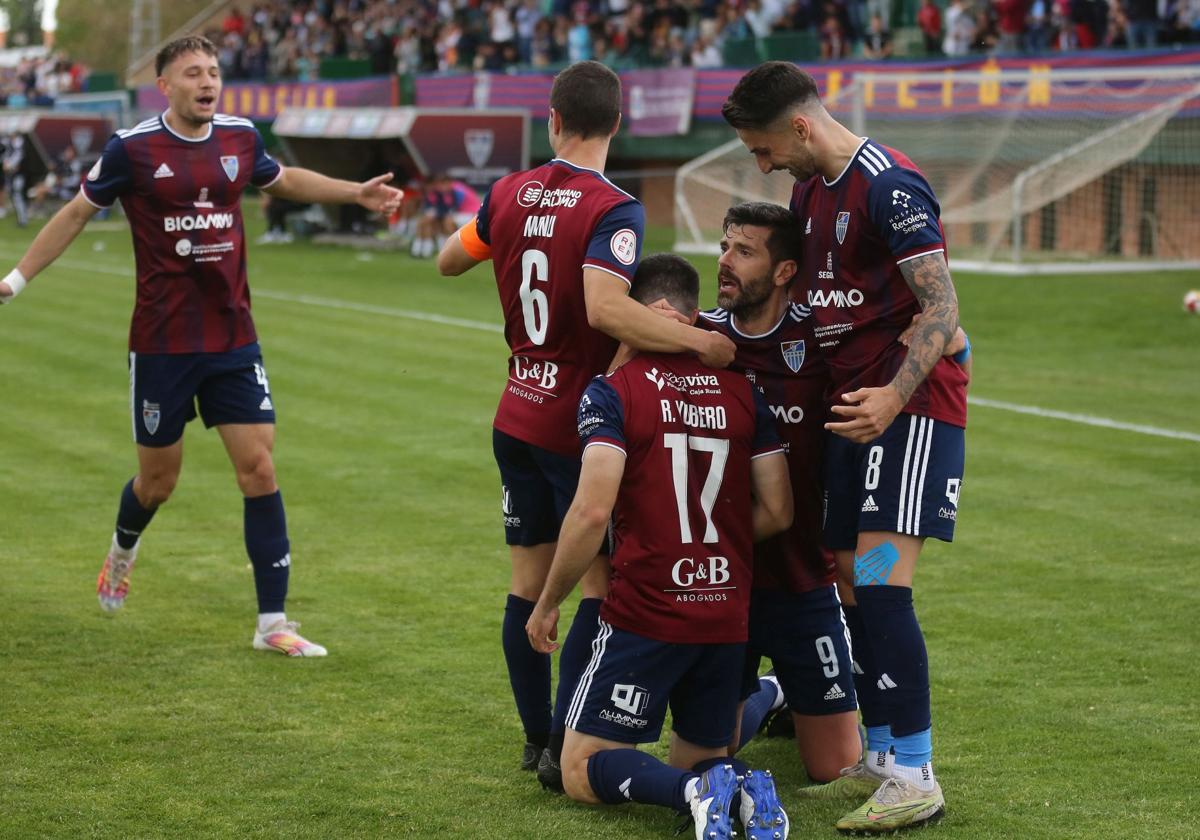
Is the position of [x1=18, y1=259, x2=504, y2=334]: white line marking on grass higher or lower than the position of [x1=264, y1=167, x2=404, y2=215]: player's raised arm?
lower

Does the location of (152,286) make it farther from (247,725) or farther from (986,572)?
(986,572)

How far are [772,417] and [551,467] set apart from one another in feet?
2.47

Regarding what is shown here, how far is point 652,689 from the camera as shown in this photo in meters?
4.70

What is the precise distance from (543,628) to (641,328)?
945 mm

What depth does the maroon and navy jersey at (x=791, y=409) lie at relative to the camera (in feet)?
16.7

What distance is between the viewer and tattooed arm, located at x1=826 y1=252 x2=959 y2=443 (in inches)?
175

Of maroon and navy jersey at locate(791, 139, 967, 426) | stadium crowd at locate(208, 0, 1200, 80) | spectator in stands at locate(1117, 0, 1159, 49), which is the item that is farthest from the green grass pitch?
stadium crowd at locate(208, 0, 1200, 80)

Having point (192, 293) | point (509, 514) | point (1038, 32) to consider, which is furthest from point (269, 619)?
point (1038, 32)

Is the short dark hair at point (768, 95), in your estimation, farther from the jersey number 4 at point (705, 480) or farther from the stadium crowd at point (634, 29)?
the stadium crowd at point (634, 29)

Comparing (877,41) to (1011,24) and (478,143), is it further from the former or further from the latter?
(478,143)

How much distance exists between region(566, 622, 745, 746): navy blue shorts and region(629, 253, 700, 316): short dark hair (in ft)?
3.34

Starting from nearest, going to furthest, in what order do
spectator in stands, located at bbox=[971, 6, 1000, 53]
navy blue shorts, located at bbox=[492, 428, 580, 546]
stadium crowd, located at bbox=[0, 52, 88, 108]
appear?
navy blue shorts, located at bbox=[492, 428, 580, 546] → spectator in stands, located at bbox=[971, 6, 1000, 53] → stadium crowd, located at bbox=[0, 52, 88, 108]

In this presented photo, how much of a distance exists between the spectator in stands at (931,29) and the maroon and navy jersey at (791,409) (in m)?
22.1

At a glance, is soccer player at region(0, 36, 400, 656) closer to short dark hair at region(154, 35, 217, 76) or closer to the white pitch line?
short dark hair at region(154, 35, 217, 76)
